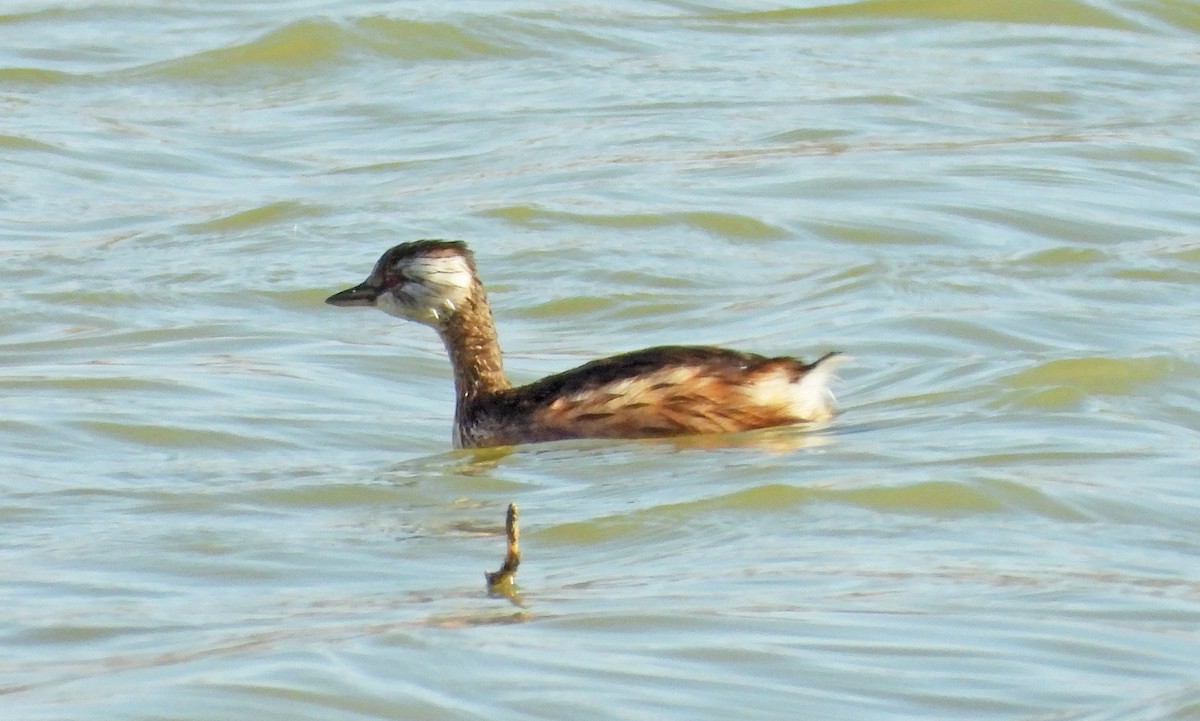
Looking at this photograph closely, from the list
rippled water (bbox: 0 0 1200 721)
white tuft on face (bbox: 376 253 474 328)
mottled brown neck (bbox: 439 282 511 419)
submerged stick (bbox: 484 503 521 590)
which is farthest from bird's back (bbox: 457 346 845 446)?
submerged stick (bbox: 484 503 521 590)

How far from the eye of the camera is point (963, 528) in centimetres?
794

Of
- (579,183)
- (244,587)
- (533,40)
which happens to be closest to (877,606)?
(244,587)

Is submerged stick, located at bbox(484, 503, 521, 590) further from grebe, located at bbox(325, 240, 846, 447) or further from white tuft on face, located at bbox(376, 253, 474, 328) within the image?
white tuft on face, located at bbox(376, 253, 474, 328)

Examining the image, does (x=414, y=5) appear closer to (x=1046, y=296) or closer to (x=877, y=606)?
(x=1046, y=296)

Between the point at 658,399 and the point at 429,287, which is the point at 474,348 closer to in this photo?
the point at 429,287

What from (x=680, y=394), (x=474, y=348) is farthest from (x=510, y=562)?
(x=474, y=348)

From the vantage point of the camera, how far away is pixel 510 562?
22.7 feet

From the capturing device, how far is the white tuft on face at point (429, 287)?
10.6m

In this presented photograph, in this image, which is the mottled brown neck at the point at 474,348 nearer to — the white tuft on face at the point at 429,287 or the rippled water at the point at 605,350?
the white tuft on face at the point at 429,287

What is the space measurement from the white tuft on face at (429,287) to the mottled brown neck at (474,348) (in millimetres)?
47

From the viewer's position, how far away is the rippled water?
646 cm

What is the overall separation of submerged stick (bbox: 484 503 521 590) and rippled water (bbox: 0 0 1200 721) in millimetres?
91

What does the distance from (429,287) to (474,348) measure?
0.29m

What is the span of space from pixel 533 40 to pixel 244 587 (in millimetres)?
11991
